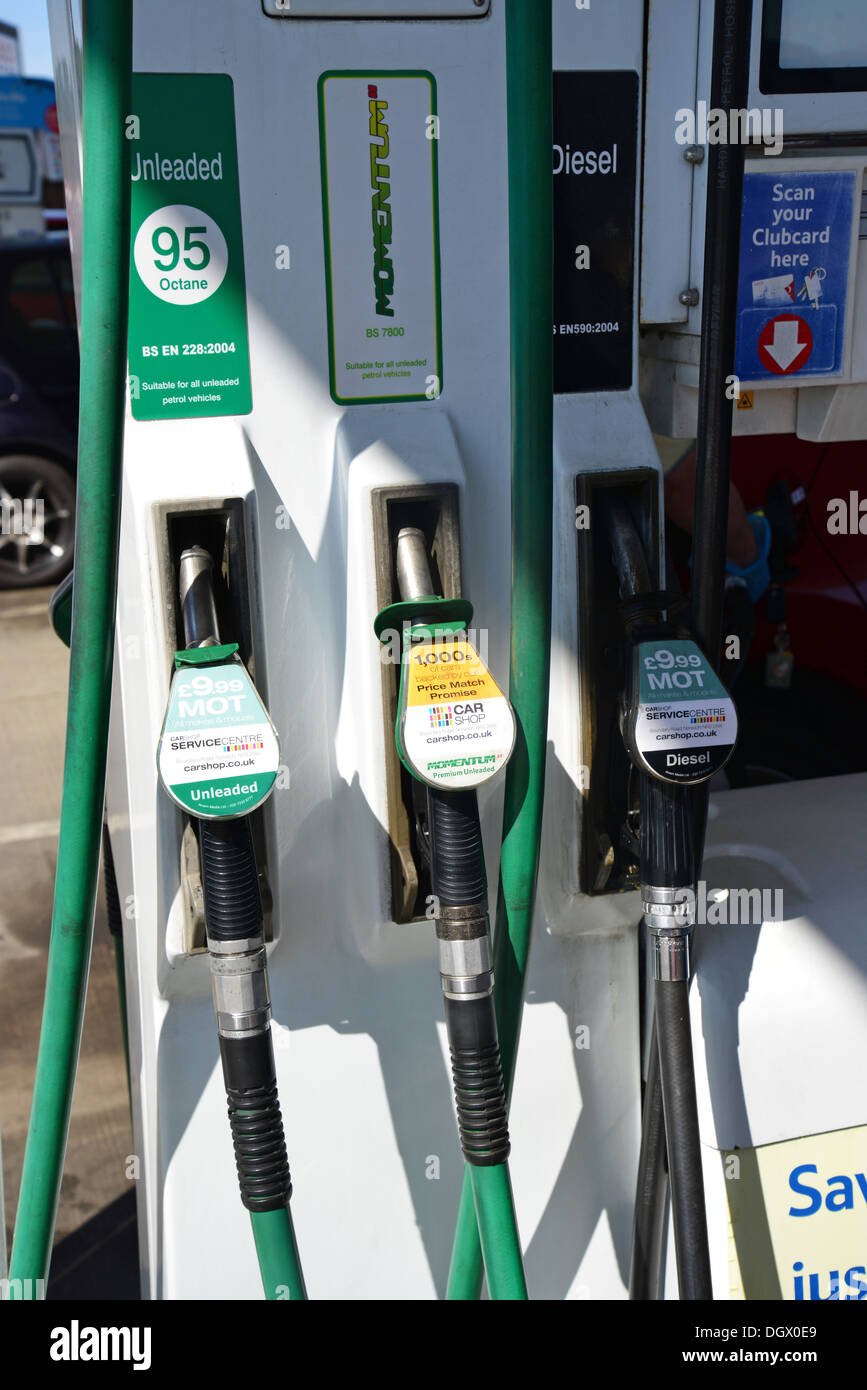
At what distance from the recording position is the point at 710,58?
1.22 metres

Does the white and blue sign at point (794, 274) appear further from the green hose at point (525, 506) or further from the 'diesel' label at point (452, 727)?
the 'diesel' label at point (452, 727)

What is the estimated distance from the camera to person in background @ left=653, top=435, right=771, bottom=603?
7.39 ft

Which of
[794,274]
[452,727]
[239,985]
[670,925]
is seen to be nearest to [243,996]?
[239,985]

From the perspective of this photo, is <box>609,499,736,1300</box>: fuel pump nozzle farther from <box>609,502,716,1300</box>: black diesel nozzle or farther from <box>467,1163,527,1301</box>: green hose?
<box>467,1163,527,1301</box>: green hose

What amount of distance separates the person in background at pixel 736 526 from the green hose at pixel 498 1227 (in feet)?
3.88

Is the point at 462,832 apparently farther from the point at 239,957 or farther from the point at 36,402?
the point at 36,402

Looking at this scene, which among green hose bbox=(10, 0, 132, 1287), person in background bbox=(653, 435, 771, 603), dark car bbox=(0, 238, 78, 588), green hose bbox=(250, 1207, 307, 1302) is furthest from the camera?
dark car bbox=(0, 238, 78, 588)

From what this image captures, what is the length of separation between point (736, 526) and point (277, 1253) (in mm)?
1707

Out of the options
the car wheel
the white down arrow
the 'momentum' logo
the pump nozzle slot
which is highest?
the 'momentum' logo

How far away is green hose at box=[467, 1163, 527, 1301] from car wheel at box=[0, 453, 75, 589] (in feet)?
20.5

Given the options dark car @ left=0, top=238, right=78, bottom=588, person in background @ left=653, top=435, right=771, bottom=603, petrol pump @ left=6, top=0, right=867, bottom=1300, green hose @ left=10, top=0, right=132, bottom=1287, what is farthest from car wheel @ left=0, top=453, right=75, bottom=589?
green hose @ left=10, top=0, right=132, bottom=1287

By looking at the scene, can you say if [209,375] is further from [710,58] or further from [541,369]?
[710,58]

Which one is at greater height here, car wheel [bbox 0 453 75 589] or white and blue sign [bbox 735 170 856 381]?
white and blue sign [bbox 735 170 856 381]
